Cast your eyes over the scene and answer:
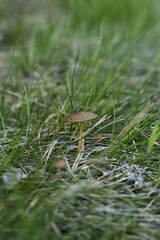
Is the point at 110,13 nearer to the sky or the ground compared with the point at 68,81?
nearer to the sky

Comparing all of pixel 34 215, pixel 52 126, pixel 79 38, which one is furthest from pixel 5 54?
pixel 34 215

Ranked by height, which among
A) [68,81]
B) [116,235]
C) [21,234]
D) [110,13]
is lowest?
[116,235]

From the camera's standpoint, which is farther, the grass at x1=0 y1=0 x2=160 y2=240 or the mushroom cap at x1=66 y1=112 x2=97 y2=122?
the mushroom cap at x1=66 y1=112 x2=97 y2=122

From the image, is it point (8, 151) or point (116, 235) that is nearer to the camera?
point (116, 235)

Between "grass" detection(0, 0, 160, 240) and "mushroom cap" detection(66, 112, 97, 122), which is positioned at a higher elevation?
"mushroom cap" detection(66, 112, 97, 122)

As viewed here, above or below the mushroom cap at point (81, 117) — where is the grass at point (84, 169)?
below

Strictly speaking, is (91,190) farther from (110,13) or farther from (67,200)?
(110,13)

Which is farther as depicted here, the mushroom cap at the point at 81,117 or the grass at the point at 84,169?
the mushroom cap at the point at 81,117

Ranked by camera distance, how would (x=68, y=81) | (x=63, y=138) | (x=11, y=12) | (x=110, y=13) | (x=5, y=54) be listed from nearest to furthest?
1. (x=63, y=138)
2. (x=68, y=81)
3. (x=5, y=54)
4. (x=110, y=13)
5. (x=11, y=12)

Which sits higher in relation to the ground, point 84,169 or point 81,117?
point 81,117

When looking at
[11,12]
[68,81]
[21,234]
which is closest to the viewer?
[21,234]
